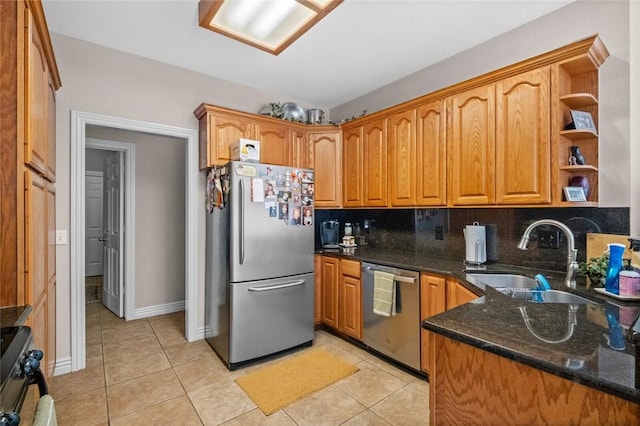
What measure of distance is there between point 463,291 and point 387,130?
162 centimetres

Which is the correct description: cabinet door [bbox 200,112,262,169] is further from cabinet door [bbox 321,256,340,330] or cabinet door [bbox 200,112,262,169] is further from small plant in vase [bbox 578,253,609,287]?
small plant in vase [bbox 578,253,609,287]

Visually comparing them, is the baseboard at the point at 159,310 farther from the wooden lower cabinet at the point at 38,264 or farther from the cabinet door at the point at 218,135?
the cabinet door at the point at 218,135

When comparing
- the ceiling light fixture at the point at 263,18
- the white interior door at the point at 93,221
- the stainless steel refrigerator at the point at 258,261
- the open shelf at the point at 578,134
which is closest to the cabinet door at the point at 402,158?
the stainless steel refrigerator at the point at 258,261

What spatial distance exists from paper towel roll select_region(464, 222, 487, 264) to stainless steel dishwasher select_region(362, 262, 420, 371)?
50cm

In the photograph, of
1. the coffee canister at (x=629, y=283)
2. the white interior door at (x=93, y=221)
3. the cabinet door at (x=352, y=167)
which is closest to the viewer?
the coffee canister at (x=629, y=283)

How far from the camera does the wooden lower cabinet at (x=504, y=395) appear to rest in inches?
30.4

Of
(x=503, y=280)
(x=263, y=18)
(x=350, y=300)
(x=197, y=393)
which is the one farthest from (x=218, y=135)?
(x=503, y=280)

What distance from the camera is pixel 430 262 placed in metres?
2.54

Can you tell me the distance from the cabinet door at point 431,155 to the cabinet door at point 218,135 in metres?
1.65

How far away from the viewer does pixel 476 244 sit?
7.96ft

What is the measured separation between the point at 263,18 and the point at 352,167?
5.58 ft

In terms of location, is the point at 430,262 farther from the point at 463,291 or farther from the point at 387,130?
the point at 387,130

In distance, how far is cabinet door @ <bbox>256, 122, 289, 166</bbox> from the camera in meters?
3.13

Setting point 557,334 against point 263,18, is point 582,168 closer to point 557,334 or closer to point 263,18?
point 557,334
